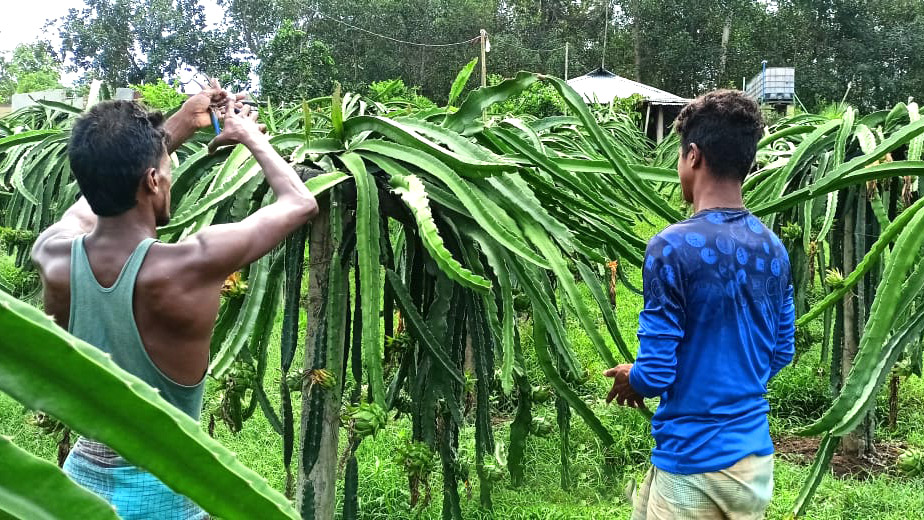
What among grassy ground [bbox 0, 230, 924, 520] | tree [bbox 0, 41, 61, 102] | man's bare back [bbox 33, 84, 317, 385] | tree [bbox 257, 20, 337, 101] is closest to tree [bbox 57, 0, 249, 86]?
tree [bbox 0, 41, 61, 102]

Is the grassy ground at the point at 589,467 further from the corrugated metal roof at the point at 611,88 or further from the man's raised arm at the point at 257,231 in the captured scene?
the corrugated metal roof at the point at 611,88

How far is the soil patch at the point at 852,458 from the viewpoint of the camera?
3684mm

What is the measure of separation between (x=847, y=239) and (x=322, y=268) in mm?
2523

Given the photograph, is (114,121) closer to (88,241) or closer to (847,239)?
(88,241)

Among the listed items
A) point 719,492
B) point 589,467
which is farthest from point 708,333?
point 589,467

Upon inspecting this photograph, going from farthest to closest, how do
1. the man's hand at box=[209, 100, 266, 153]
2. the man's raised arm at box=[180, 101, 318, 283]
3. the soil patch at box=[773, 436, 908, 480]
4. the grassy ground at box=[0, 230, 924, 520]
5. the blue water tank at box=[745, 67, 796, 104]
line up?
the blue water tank at box=[745, 67, 796, 104], the soil patch at box=[773, 436, 908, 480], the grassy ground at box=[0, 230, 924, 520], the man's hand at box=[209, 100, 266, 153], the man's raised arm at box=[180, 101, 318, 283]

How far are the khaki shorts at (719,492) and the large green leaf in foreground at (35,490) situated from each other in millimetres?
1539

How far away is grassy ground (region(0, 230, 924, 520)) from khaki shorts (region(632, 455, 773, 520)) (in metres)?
1.08

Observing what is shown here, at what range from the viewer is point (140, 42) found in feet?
126

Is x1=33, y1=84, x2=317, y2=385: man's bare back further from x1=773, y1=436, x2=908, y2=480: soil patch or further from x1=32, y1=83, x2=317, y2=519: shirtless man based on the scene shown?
x1=773, y1=436, x2=908, y2=480: soil patch

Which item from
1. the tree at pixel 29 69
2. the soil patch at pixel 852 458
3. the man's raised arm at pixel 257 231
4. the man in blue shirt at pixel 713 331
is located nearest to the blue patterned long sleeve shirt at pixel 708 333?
the man in blue shirt at pixel 713 331

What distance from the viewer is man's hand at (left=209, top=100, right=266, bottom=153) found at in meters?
1.70

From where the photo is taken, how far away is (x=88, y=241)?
1529 millimetres

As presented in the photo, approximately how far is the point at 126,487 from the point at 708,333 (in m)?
1.26
